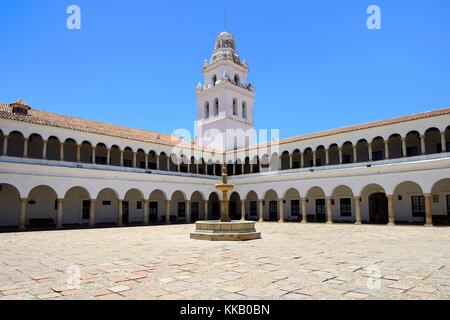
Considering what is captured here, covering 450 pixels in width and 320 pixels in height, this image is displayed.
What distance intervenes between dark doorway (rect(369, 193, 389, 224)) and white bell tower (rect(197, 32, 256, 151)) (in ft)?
53.4

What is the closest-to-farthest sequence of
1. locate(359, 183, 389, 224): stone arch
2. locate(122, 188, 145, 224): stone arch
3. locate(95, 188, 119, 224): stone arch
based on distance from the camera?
locate(359, 183, 389, 224): stone arch < locate(95, 188, 119, 224): stone arch < locate(122, 188, 145, 224): stone arch

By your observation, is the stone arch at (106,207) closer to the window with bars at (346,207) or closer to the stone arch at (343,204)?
the stone arch at (343,204)

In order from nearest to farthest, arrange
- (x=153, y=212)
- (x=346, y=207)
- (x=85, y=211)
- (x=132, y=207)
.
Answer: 1. (x=85, y=211)
2. (x=346, y=207)
3. (x=132, y=207)
4. (x=153, y=212)

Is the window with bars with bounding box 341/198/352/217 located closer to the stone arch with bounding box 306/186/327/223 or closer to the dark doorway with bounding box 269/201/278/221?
the stone arch with bounding box 306/186/327/223

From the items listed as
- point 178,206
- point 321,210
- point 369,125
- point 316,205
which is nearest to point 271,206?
point 316,205

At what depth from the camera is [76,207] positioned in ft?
81.9

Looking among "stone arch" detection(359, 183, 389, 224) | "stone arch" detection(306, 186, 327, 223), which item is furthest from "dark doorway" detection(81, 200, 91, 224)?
"stone arch" detection(359, 183, 389, 224)

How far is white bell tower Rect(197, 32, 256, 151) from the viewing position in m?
38.2

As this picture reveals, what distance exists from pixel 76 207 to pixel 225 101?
19.8 meters

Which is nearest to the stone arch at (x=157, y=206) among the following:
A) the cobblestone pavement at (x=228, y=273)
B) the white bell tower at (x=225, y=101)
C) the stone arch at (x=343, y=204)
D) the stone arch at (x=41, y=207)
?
the stone arch at (x=41, y=207)

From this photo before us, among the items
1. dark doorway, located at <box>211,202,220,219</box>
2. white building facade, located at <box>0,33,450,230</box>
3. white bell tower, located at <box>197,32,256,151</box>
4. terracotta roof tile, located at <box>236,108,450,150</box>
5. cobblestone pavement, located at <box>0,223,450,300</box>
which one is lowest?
cobblestone pavement, located at <box>0,223,450,300</box>

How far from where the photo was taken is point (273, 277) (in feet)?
21.1

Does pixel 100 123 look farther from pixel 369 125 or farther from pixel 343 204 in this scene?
pixel 369 125
